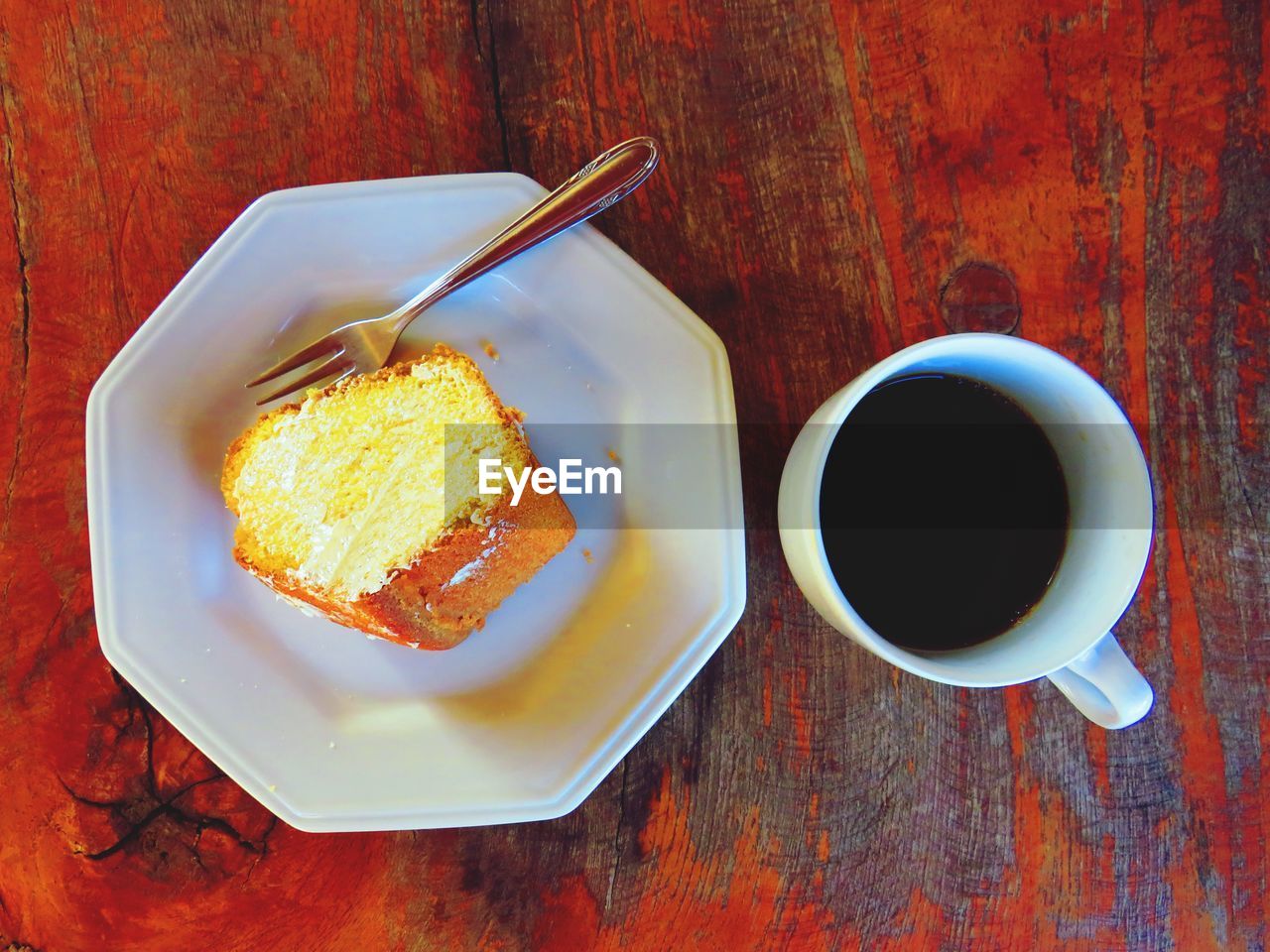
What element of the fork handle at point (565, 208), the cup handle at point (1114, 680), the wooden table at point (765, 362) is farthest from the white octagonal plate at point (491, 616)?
the cup handle at point (1114, 680)

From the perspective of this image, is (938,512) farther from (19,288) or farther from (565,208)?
(19,288)

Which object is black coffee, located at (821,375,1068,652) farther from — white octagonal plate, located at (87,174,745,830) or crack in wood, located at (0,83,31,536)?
crack in wood, located at (0,83,31,536)

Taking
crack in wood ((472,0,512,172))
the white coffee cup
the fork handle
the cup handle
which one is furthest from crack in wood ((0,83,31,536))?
the cup handle

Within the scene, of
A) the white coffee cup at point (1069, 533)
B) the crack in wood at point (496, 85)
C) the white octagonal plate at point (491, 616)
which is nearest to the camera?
the white coffee cup at point (1069, 533)

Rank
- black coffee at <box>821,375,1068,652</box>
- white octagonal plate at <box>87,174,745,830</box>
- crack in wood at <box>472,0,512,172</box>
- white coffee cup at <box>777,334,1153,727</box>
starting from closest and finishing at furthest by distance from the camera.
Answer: white coffee cup at <box>777,334,1153,727</box> → black coffee at <box>821,375,1068,652</box> → white octagonal plate at <box>87,174,745,830</box> → crack in wood at <box>472,0,512,172</box>

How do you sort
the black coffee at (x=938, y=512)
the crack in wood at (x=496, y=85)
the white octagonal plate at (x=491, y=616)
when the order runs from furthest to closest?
the crack in wood at (x=496, y=85) < the white octagonal plate at (x=491, y=616) < the black coffee at (x=938, y=512)

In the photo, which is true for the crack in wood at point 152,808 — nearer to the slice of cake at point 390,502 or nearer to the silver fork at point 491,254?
the slice of cake at point 390,502
